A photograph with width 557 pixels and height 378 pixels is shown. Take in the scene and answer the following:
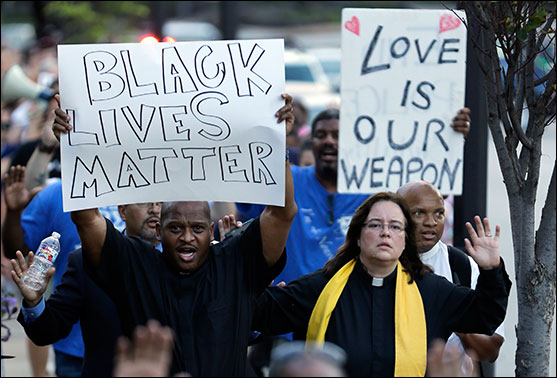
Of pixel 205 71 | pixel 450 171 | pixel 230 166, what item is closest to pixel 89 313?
pixel 230 166

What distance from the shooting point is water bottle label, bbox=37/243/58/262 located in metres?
4.84

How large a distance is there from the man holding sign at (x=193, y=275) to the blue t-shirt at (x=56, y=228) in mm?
1680

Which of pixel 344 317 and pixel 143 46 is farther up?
pixel 143 46

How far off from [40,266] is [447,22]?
119 inches

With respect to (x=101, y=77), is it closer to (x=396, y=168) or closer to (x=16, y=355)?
(x=396, y=168)

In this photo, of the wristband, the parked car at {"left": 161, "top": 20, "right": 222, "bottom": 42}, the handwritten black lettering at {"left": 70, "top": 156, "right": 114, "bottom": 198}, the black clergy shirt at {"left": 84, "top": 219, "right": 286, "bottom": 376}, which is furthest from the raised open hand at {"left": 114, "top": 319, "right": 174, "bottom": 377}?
the parked car at {"left": 161, "top": 20, "right": 222, "bottom": 42}

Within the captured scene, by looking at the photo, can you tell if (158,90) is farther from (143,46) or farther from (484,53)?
(484,53)

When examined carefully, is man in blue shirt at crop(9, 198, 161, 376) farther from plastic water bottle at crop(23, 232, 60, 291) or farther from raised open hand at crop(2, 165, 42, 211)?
raised open hand at crop(2, 165, 42, 211)

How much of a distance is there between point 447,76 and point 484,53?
1545 mm

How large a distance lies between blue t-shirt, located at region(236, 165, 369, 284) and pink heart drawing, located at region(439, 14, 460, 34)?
1101 millimetres

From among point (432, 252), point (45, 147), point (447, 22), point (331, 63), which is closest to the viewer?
point (432, 252)

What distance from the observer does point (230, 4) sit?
A: 11570 mm

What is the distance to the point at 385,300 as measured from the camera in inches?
182

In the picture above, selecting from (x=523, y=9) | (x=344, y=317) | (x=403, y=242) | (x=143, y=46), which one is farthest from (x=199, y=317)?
(x=523, y=9)
